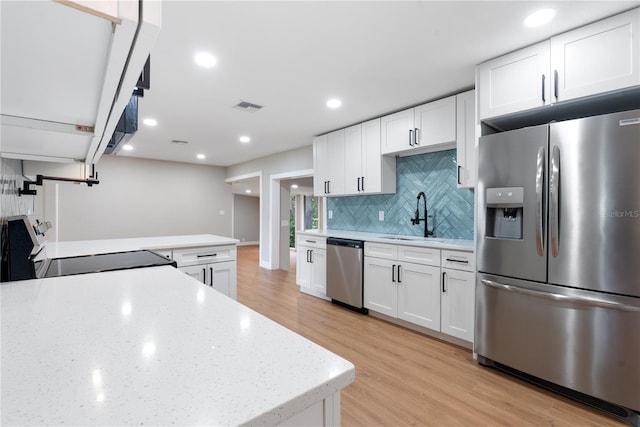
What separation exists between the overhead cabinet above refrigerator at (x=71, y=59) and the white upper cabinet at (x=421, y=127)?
2866 mm

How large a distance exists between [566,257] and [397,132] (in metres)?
2.11

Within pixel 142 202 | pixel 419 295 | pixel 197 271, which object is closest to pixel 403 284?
pixel 419 295

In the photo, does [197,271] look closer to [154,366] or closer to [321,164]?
[154,366]

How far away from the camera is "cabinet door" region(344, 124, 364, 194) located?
3938 millimetres

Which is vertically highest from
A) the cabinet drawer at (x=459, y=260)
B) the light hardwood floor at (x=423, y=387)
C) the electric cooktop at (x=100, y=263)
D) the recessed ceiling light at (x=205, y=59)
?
the recessed ceiling light at (x=205, y=59)

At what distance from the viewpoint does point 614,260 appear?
68.5 inches

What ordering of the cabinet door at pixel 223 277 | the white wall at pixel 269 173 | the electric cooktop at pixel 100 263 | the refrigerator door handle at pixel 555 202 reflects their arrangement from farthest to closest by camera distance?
the white wall at pixel 269 173, the cabinet door at pixel 223 277, the refrigerator door handle at pixel 555 202, the electric cooktop at pixel 100 263

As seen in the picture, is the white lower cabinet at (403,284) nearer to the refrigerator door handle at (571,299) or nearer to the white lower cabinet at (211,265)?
the refrigerator door handle at (571,299)

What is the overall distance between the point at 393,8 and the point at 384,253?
223cm

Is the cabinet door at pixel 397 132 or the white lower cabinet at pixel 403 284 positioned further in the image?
the cabinet door at pixel 397 132

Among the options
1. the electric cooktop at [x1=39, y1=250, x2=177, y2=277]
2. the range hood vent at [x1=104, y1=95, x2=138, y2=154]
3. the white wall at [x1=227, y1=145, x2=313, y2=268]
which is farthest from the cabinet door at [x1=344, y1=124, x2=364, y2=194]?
the range hood vent at [x1=104, y1=95, x2=138, y2=154]

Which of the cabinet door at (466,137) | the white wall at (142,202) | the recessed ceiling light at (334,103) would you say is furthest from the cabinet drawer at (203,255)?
the white wall at (142,202)

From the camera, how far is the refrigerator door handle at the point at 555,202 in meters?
1.93

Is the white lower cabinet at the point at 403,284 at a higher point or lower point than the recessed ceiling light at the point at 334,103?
lower
